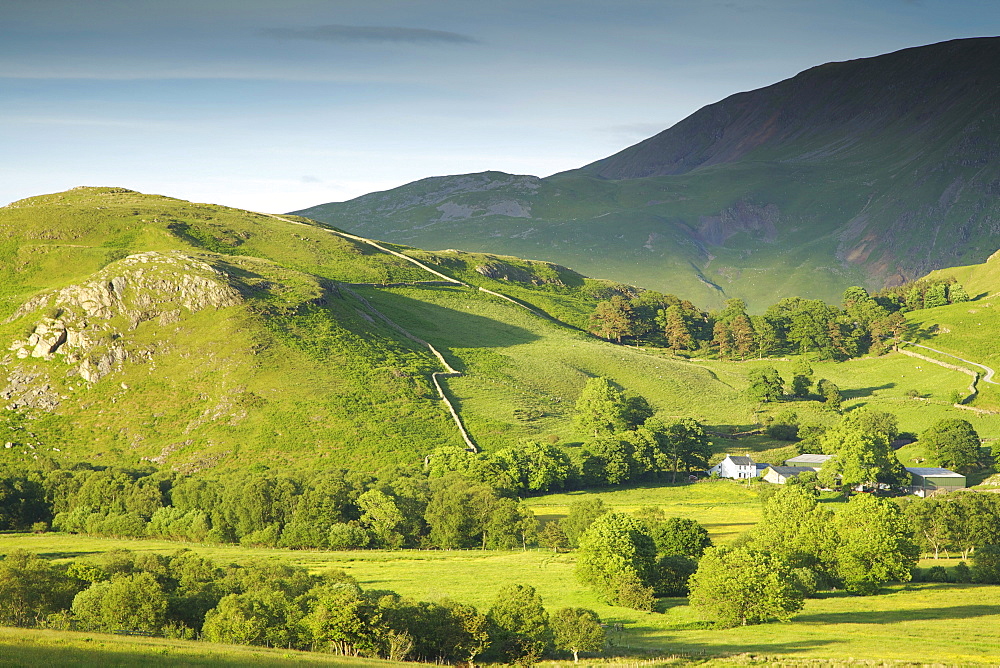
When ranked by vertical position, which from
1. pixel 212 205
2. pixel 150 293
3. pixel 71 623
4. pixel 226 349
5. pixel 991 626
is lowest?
pixel 991 626

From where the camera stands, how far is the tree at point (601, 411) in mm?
108812

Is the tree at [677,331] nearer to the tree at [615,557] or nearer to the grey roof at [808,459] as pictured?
the grey roof at [808,459]

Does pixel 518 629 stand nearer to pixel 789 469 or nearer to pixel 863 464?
pixel 863 464

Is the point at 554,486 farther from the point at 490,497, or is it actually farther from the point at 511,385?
the point at 511,385

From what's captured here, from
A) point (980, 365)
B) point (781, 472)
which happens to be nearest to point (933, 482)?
point (781, 472)

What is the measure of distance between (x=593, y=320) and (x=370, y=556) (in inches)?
4457

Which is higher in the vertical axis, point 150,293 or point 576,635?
point 150,293

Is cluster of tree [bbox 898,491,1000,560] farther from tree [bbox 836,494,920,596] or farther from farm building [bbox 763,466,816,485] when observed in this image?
farm building [bbox 763,466,816,485]

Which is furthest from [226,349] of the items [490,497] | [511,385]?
[490,497]

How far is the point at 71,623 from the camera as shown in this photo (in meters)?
45.1

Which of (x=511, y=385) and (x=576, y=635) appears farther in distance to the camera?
(x=511, y=385)

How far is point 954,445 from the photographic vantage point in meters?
101

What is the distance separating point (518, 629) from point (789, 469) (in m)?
63.4

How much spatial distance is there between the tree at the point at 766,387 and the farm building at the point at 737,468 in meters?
31.1
